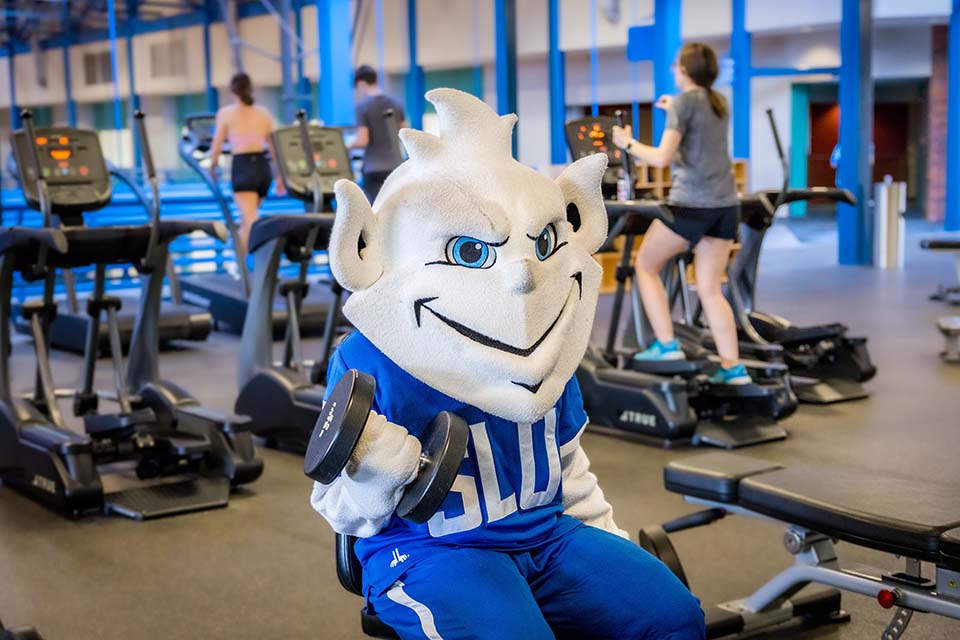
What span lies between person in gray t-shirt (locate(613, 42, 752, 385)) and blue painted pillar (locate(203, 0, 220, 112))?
6465mm

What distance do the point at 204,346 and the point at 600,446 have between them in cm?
368

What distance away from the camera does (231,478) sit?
163 inches

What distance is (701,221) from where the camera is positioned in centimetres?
487

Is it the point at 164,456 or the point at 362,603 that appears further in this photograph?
the point at 164,456

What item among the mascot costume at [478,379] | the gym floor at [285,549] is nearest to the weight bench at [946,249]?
the gym floor at [285,549]

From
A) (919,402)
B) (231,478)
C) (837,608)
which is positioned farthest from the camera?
(919,402)

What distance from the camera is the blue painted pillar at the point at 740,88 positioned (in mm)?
12500

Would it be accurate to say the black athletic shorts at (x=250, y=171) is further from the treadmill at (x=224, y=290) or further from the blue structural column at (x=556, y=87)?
the blue structural column at (x=556, y=87)

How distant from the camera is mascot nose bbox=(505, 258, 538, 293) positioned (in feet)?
6.10

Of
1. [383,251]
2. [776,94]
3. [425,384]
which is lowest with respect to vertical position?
[425,384]

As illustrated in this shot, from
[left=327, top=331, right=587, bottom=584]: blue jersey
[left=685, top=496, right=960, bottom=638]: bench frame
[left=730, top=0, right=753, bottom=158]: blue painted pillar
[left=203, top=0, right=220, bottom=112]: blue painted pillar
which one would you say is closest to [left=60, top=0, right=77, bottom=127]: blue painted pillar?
[left=203, top=0, right=220, bottom=112]: blue painted pillar

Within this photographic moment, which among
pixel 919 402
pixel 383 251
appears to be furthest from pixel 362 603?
pixel 919 402

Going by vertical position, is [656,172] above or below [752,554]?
above

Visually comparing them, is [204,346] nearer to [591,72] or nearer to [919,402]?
[919,402]
